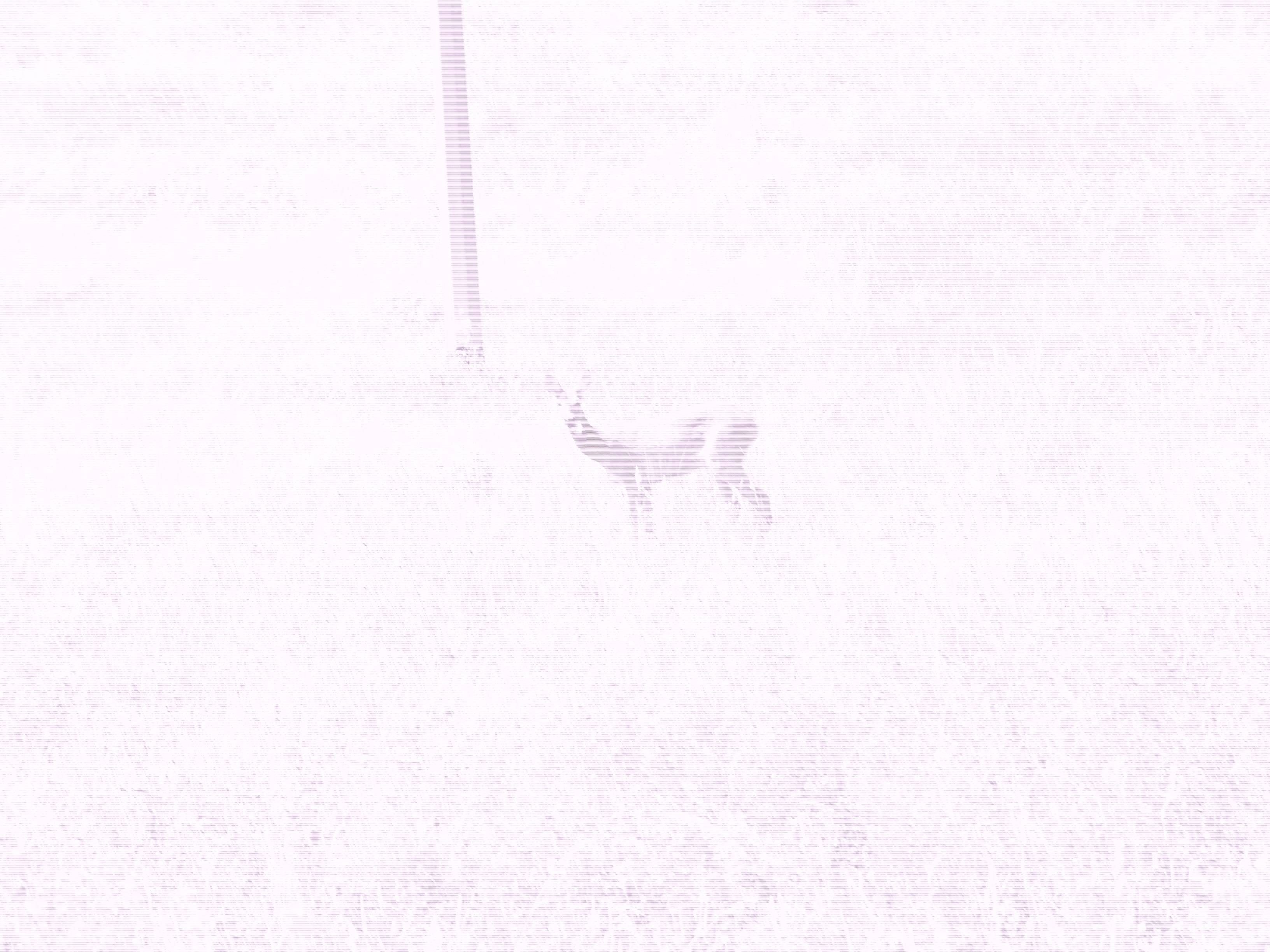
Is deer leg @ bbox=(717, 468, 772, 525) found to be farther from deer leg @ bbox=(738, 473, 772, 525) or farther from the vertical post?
the vertical post

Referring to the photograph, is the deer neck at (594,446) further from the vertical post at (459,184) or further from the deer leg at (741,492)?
the vertical post at (459,184)

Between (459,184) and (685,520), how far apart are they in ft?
14.0

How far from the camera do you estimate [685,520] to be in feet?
20.3

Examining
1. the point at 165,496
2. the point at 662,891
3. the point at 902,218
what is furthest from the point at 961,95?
the point at 662,891

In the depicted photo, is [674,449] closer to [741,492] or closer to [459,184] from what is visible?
[741,492]

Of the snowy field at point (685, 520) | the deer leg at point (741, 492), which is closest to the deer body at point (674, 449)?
the deer leg at point (741, 492)

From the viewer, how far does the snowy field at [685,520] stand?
3277 millimetres

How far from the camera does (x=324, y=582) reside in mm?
5531

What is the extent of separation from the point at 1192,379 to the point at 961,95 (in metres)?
6.97

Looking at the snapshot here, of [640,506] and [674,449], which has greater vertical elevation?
[674,449]

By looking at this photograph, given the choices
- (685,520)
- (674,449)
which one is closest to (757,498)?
(685,520)

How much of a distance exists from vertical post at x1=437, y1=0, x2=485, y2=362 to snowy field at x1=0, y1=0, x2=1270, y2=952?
180 millimetres

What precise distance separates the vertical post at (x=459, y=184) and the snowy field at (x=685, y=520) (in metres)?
0.18

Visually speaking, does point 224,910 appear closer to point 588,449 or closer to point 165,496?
point 588,449
